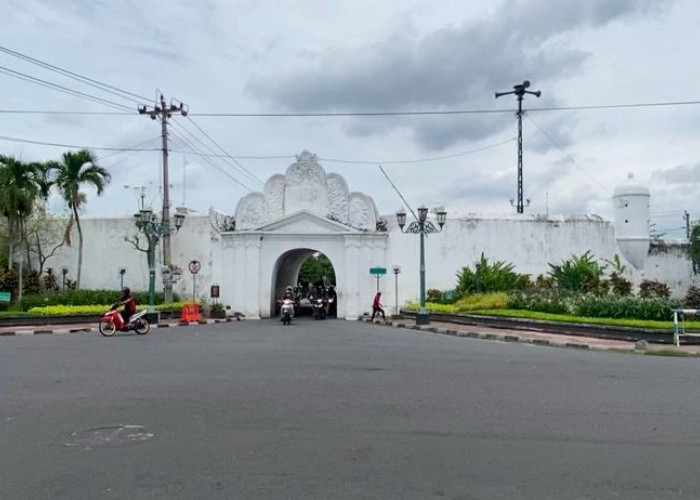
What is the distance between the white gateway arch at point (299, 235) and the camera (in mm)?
27516

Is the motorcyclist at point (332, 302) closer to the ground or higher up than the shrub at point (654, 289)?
closer to the ground

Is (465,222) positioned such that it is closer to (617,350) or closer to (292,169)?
(292,169)

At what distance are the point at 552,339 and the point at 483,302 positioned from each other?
665 centimetres

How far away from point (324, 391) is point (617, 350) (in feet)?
29.8

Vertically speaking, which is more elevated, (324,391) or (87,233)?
(87,233)

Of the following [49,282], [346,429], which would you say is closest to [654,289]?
[346,429]

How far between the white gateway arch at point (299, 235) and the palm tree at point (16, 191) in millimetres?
7381

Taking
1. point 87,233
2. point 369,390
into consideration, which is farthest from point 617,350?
point 87,233

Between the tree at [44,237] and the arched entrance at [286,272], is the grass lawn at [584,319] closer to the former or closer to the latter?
the arched entrance at [286,272]

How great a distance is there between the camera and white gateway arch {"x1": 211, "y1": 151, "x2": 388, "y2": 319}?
1083 inches

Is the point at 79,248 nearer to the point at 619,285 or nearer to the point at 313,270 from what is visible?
the point at 619,285

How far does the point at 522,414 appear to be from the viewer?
23.1 ft

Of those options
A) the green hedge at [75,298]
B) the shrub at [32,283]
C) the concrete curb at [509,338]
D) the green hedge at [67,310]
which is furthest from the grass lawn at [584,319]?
the shrub at [32,283]

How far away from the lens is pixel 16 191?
2542 cm
